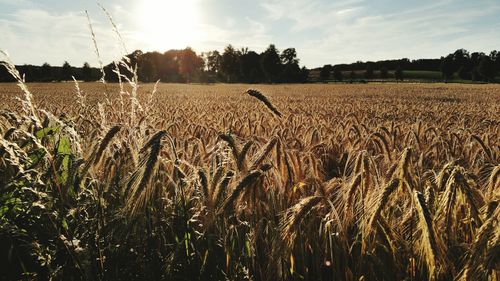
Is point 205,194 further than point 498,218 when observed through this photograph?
Yes

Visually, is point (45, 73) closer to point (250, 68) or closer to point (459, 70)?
point (250, 68)

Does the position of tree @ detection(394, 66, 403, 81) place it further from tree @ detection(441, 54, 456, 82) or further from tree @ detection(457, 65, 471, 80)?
tree @ detection(457, 65, 471, 80)

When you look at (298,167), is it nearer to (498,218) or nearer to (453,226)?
(453,226)

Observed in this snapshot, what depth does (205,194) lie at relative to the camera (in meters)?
1.76

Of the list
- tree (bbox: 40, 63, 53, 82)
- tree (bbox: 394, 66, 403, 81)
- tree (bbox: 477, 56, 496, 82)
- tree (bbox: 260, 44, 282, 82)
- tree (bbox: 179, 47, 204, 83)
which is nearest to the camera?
tree (bbox: 40, 63, 53, 82)

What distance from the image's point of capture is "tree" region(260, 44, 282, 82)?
10256 cm

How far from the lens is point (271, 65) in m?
103

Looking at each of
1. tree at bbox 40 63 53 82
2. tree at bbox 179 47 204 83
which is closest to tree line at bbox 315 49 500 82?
tree at bbox 179 47 204 83

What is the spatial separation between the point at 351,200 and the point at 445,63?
112 m

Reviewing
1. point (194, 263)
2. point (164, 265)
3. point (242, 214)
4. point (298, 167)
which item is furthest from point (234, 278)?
point (298, 167)

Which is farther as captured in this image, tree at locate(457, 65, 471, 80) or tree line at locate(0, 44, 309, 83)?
tree at locate(457, 65, 471, 80)

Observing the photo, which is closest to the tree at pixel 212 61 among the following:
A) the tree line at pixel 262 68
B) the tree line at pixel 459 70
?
the tree line at pixel 262 68

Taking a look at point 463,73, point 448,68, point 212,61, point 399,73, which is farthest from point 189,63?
point 463,73

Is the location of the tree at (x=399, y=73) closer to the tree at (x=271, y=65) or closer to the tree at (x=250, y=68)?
the tree at (x=271, y=65)
